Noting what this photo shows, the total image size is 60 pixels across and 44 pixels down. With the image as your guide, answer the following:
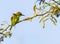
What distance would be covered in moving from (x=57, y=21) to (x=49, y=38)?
0.26 feet

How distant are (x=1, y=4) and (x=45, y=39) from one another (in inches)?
9.9

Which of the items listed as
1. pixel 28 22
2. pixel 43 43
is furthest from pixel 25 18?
pixel 43 43

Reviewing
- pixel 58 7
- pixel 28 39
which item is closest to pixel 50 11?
pixel 58 7

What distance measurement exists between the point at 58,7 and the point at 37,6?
9 centimetres

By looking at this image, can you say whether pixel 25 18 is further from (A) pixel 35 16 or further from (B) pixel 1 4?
(B) pixel 1 4

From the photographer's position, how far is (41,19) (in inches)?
29.0

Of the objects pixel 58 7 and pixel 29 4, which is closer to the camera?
A: pixel 58 7

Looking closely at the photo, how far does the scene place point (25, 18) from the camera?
0.74 m

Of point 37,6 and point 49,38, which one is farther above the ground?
point 37,6

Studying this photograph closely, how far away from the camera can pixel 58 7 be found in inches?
27.8

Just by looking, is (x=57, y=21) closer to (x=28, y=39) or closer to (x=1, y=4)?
(x=28, y=39)

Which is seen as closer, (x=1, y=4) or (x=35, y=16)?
(x=35, y=16)

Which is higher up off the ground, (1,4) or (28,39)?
(1,4)

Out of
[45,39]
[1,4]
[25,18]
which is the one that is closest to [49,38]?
[45,39]
